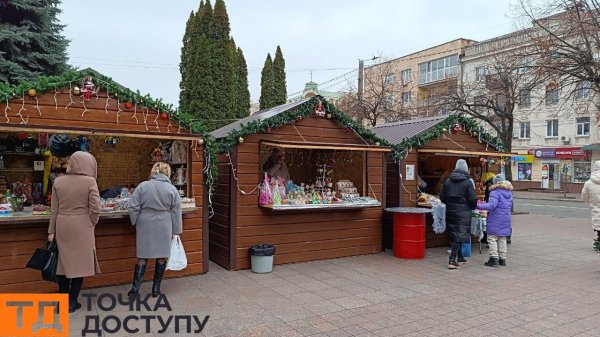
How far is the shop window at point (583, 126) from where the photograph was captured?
1075 inches

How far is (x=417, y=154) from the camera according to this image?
333 inches

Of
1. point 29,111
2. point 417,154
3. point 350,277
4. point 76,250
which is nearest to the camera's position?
point 76,250

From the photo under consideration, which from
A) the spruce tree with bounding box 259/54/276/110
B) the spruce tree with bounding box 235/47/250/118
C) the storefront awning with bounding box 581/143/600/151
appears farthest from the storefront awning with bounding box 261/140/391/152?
the storefront awning with bounding box 581/143/600/151

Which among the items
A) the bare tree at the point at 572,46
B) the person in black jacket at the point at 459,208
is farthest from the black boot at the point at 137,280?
the bare tree at the point at 572,46

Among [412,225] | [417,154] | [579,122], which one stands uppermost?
[579,122]

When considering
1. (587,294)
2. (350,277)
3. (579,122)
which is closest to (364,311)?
(350,277)

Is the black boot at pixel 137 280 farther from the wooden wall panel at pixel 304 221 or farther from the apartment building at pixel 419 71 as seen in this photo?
the apartment building at pixel 419 71

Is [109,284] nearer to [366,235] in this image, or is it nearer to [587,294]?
[366,235]

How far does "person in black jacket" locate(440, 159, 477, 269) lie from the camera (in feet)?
22.4

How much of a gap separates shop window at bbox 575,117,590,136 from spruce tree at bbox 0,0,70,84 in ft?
94.7

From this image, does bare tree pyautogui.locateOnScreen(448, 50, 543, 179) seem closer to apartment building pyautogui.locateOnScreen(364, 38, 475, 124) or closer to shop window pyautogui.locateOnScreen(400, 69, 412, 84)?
apartment building pyautogui.locateOnScreen(364, 38, 475, 124)

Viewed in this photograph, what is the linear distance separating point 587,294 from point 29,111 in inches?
283

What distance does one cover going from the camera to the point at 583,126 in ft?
90.7

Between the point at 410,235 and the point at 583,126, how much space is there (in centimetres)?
2610
